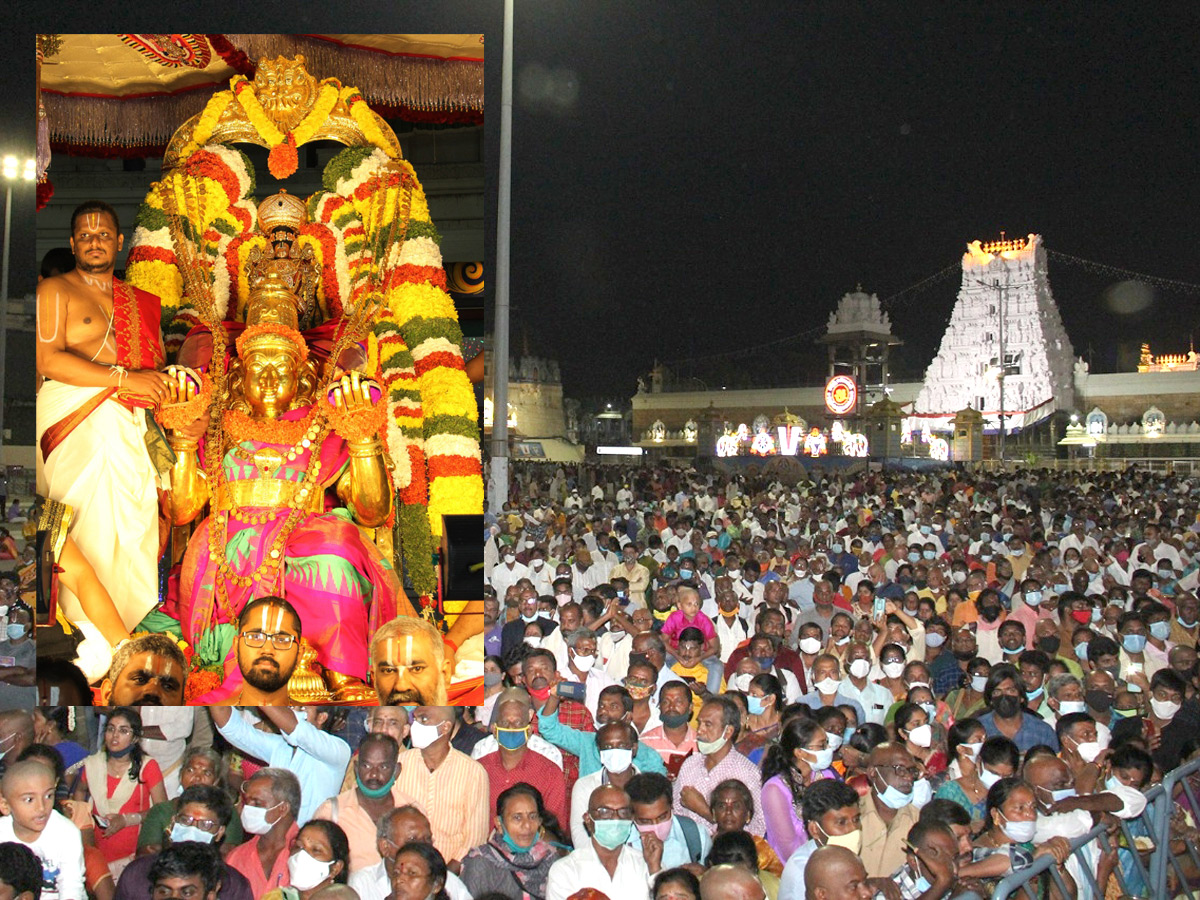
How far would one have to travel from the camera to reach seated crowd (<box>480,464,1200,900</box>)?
160 inches

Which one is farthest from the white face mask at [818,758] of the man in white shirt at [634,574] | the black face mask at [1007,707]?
the man in white shirt at [634,574]

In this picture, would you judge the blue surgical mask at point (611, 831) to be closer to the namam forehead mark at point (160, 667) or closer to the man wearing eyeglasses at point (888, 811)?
the man wearing eyeglasses at point (888, 811)

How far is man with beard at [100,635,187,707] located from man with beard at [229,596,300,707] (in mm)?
346

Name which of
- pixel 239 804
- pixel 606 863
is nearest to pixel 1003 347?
pixel 239 804

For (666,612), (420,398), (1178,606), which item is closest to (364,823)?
(420,398)

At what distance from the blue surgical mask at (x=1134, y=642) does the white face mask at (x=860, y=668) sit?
81.2 inches

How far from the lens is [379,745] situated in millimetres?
4484

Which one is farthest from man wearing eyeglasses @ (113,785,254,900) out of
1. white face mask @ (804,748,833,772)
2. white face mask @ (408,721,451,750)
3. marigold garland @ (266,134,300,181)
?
marigold garland @ (266,134,300,181)

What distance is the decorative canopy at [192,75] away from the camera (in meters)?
5.80

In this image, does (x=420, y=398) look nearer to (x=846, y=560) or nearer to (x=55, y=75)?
(x=55, y=75)

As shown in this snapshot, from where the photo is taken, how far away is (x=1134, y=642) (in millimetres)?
7215

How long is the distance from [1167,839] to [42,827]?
4.36 metres

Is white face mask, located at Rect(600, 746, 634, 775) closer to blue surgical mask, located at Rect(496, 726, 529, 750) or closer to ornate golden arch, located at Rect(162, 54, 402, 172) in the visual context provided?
blue surgical mask, located at Rect(496, 726, 529, 750)

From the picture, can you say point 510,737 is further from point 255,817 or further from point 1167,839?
point 1167,839
